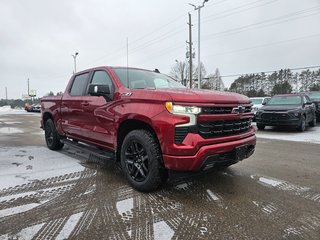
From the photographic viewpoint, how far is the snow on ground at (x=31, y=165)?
4516mm

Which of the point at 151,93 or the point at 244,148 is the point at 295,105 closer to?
the point at 244,148

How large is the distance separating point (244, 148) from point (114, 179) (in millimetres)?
2113

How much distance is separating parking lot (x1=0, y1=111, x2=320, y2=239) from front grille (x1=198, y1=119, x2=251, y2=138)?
666 mm

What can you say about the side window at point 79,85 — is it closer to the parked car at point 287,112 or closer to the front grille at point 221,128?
the front grille at point 221,128

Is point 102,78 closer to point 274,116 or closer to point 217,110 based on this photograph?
point 217,110

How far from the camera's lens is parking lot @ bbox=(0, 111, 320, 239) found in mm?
2820

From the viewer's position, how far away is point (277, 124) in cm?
1164

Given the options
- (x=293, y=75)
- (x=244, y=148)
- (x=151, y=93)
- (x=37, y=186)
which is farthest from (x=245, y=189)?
(x=293, y=75)

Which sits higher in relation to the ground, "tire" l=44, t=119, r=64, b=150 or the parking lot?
"tire" l=44, t=119, r=64, b=150

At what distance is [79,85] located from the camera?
567 cm

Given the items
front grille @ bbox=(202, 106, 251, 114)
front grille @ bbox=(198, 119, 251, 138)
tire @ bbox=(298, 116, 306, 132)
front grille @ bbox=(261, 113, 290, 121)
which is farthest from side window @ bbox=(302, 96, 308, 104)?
front grille @ bbox=(202, 106, 251, 114)

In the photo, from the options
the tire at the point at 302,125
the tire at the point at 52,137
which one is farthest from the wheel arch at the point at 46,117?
the tire at the point at 302,125

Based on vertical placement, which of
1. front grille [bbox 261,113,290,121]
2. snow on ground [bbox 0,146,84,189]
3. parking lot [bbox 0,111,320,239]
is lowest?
parking lot [bbox 0,111,320,239]

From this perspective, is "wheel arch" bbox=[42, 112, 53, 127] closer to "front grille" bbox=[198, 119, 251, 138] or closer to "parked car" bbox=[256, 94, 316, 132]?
"front grille" bbox=[198, 119, 251, 138]
